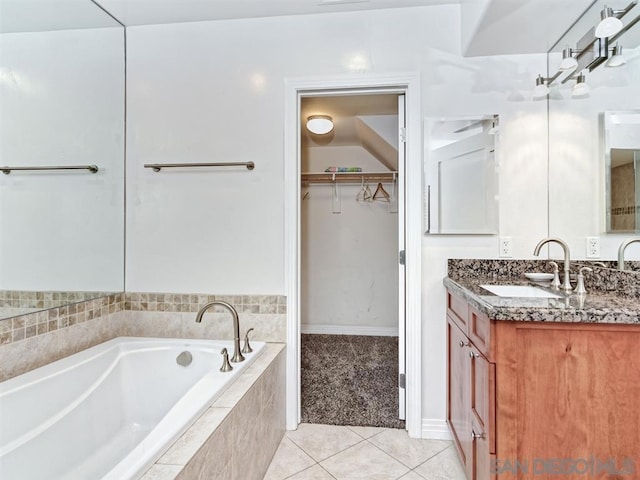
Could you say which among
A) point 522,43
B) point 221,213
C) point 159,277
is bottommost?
point 159,277

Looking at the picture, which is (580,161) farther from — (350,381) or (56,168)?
(56,168)

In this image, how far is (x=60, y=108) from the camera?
1.78 metres

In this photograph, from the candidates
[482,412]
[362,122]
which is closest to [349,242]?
[362,122]

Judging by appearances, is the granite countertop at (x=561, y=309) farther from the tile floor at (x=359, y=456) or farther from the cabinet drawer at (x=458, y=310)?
the tile floor at (x=359, y=456)

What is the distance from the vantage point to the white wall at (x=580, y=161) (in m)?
1.57

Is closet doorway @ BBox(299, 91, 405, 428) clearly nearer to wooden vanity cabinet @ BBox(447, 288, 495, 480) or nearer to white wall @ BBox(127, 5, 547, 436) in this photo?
white wall @ BBox(127, 5, 547, 436)

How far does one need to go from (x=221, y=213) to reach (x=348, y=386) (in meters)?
1.57

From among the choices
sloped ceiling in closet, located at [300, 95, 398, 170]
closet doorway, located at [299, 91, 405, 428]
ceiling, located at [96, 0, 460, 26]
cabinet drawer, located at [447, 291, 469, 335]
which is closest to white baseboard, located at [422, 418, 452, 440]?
cabinet drawer, located at [447, 291, 469, 335]

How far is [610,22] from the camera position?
130cm

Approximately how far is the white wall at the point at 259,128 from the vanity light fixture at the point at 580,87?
16 cm

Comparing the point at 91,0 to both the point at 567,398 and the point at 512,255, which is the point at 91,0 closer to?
the point at 512,255

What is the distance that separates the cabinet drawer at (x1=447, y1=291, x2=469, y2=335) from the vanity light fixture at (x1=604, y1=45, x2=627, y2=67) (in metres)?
1.29

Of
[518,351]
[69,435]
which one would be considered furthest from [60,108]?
[518,351]

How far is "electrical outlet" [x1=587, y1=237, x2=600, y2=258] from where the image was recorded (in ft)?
5.44
